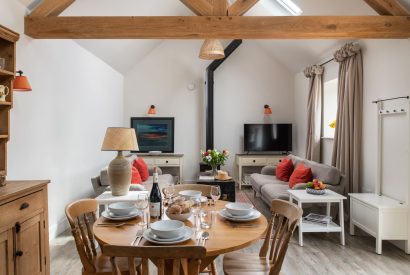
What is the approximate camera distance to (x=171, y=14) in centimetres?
597

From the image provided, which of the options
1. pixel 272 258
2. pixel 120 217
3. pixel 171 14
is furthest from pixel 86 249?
pixel 171 14

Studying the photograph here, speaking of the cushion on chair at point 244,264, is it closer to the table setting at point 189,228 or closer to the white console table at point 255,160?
the table setting at point 189,228

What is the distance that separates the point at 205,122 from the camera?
7211mm

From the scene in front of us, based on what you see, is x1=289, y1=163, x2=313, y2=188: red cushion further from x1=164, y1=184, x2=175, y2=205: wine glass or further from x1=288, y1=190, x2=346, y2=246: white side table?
x1=164, y1=184, x2=175, y2=205: wine glass

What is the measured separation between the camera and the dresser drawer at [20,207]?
6.68 ft

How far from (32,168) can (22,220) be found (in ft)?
4.01

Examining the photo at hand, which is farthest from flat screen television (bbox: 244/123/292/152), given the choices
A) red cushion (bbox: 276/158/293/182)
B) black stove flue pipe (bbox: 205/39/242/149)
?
red cushion (bbox: 276/158/293/182)

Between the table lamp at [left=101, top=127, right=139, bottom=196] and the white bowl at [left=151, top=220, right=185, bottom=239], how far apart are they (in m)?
1.14

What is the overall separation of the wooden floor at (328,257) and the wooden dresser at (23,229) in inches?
21.6

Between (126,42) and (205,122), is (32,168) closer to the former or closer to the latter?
(126,42)

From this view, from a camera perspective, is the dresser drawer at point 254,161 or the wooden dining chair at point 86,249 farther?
the dresser drawer at point 254,161

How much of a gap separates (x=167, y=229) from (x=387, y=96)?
11.0 feet

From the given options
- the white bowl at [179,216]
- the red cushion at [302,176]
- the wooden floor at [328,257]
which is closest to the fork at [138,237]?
the white bowl at [179,216]

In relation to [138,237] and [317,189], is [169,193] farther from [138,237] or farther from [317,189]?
[317,189]
